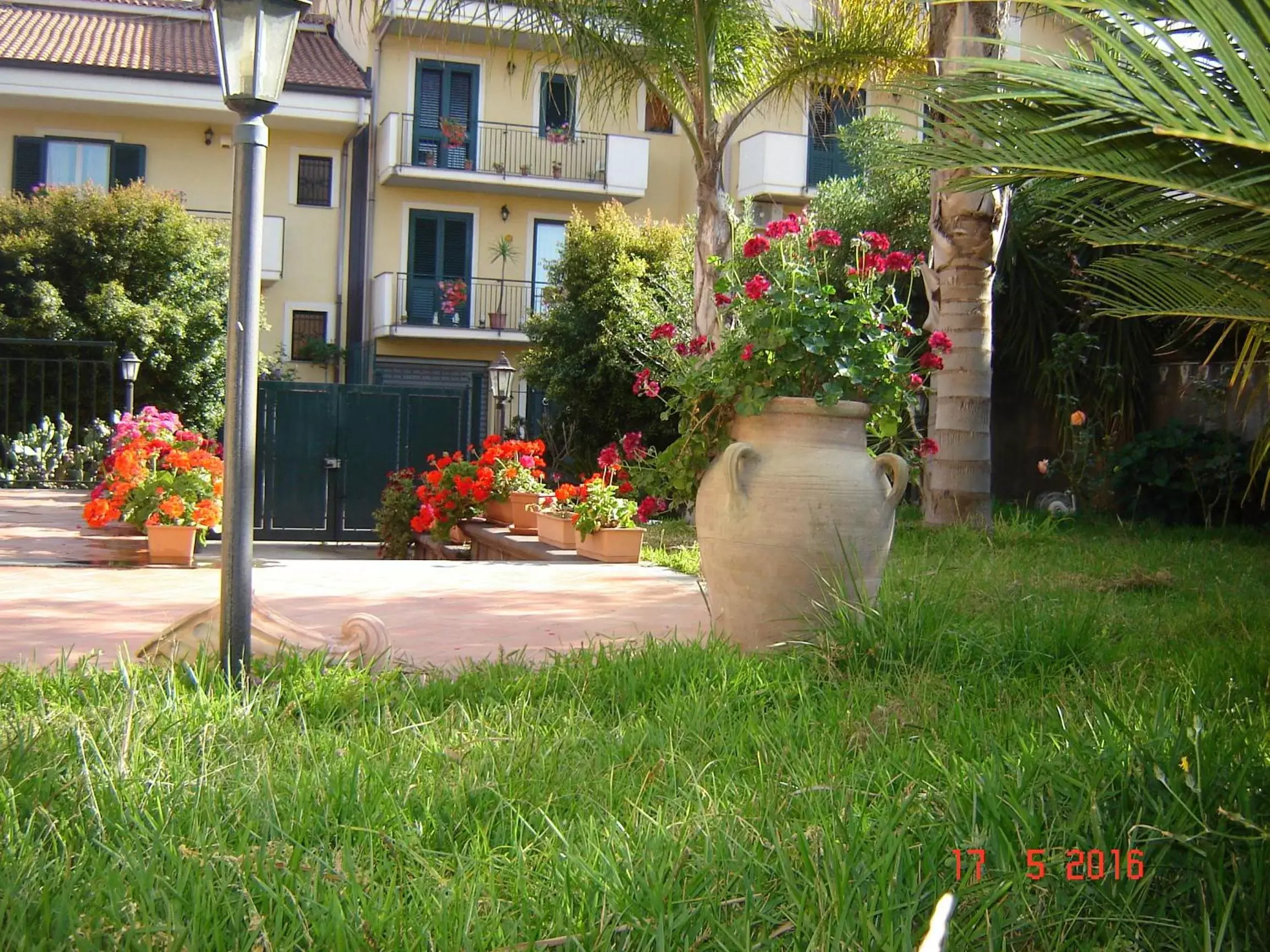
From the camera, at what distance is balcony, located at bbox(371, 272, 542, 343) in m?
22.4

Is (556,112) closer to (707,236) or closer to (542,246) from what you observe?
(542,246)

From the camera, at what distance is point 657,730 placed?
307 centimetres

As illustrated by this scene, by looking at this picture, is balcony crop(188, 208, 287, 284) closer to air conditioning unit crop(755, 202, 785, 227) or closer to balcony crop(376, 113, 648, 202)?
balcony crop(376, 113, 648, 202)

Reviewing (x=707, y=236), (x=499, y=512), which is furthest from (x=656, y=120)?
(x=499, y=512)

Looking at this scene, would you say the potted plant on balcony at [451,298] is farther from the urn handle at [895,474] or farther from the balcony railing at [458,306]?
the urn handle at [895,474]

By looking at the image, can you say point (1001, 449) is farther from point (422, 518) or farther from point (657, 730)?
point (657, 730)

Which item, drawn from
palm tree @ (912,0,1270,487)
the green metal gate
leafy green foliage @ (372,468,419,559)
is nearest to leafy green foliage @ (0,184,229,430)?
the green metal gate

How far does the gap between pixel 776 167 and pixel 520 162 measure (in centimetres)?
471

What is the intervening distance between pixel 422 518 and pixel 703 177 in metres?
3.94

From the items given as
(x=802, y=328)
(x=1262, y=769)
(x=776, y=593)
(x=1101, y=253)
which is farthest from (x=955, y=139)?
(x=1101, y=253)

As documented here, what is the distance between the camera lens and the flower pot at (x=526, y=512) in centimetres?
1054

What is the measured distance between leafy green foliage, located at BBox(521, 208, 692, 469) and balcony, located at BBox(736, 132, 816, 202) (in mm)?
5492

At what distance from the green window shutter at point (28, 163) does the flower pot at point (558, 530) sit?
15.4 metres

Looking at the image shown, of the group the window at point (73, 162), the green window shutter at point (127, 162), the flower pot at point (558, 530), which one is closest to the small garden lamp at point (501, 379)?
the flower pot at point (558, 530)
